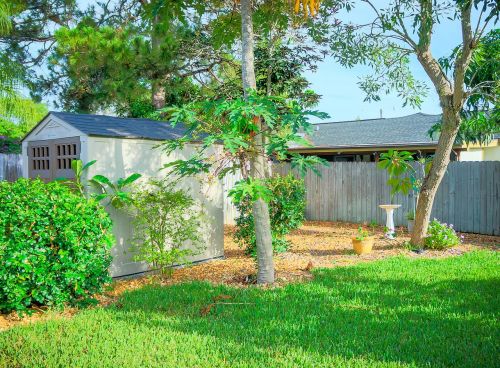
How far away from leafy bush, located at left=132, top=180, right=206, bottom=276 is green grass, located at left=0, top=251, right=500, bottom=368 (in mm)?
646

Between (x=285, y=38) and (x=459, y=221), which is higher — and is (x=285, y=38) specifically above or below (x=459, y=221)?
above

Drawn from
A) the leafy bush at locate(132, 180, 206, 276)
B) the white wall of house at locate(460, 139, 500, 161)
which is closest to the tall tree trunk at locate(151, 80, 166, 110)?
the leafy bush at locate(132, 180, 206, 276)

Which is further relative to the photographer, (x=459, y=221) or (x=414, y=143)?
(x=414, y=143)

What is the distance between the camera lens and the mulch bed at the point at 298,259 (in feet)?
21.4

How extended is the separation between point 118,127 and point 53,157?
1.10m

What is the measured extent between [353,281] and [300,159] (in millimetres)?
2071

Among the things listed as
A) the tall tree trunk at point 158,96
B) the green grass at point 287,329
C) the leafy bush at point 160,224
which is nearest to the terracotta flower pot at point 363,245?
the green grass at point 287,329

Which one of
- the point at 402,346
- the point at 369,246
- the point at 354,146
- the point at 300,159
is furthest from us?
the point at 354,146

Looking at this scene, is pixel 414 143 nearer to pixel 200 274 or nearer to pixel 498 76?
pixel 498 76

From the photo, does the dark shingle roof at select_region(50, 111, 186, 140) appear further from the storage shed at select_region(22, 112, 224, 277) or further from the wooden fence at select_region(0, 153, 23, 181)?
the wooden fence at select_region(0, 153, 23, 181)

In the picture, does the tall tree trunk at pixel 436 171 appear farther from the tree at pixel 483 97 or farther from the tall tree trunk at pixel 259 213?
the tall tree trunk at pixel 259 213

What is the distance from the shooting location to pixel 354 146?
16688 millimetres

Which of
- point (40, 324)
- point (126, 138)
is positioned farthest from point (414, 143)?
point (40, 324)

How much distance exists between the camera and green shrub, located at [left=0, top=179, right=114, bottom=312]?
501 cm
